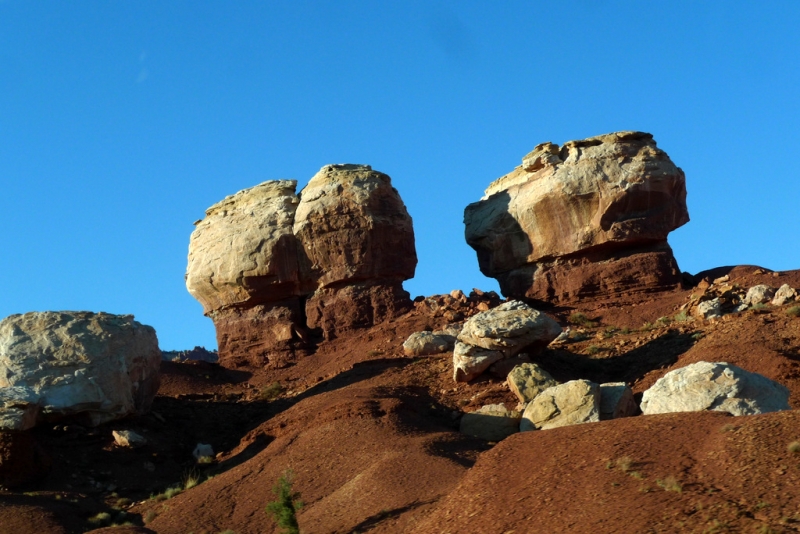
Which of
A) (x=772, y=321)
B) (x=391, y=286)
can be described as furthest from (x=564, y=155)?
(x=772, y=321)

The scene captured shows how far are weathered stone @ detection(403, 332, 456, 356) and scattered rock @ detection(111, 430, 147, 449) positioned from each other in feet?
22.5

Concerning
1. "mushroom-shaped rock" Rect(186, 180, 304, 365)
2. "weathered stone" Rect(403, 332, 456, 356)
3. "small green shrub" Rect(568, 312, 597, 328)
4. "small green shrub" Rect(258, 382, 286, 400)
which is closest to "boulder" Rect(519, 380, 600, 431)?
"weathered stone" Rect(403, 332, 456, 356)

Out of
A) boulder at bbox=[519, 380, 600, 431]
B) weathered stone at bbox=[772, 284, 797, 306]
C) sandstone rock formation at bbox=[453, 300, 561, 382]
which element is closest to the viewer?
boulder at bbox=[519, 380, 600, 431]

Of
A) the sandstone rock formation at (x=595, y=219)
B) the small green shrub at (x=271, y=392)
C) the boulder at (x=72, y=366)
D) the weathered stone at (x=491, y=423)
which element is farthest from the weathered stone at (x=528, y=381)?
the sandstone rock formation at (x=595, y=219)

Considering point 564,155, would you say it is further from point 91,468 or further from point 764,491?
point 764,491

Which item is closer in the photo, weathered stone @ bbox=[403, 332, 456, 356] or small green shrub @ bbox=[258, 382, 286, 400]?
weathered stone @ bbox=[403, 332, 456, 356]

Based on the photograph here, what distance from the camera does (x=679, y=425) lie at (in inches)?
512

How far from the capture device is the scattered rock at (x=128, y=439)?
2119 cm

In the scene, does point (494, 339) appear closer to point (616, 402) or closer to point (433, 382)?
point (433, 382)

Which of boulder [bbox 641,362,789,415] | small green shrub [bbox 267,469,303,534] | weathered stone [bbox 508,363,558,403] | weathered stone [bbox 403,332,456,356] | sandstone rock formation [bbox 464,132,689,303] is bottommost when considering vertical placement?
small green shrub [bbox 267,469,303,534]

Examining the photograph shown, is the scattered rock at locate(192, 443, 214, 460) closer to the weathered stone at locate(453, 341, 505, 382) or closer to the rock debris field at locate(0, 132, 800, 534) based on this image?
the rock debris field at locate(0, 132, 800, 534)

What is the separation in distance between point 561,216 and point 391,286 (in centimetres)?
542

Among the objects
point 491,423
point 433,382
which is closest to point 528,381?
point 491,423

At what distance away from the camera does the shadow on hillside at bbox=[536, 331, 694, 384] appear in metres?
21.6
